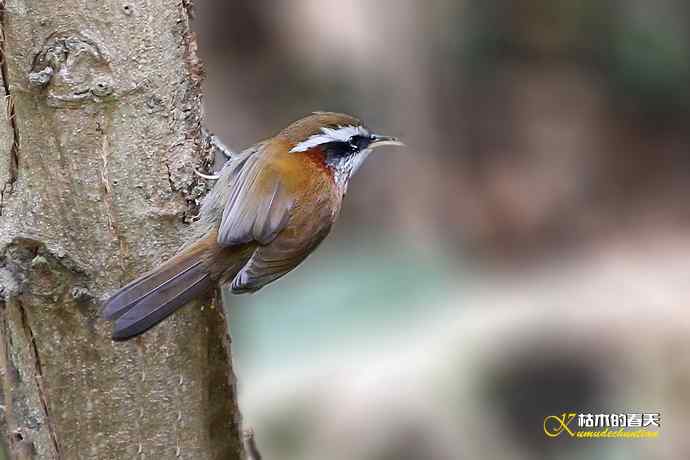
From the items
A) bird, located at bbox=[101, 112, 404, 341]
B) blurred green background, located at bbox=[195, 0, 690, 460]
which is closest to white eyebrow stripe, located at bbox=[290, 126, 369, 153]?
bird, located at bbox=[101, 112, 404, 341]

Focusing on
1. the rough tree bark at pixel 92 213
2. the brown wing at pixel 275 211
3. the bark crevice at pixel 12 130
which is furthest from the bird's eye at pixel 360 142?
the bark crevice at pixel 12 130

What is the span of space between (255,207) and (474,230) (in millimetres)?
5309

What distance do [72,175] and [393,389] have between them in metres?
3.91

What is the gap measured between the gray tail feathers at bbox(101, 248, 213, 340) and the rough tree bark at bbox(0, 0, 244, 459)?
48 millimetres

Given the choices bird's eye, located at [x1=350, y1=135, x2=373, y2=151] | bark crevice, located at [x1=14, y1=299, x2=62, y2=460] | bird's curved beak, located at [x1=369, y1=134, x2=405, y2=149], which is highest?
bird's eye, located at [x1=350, y1=135, x2=373, y2=151]

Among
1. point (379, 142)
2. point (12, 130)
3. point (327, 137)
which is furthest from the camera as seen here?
point (379, 142)

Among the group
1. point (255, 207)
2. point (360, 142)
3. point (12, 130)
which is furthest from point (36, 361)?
point (360, 142)

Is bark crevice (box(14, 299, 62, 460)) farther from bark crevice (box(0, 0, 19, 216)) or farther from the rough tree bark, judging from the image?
bark crevice (box(0, 0, 19, 216))

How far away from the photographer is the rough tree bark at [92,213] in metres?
2.33

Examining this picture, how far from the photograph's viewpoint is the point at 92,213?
2.39 meters

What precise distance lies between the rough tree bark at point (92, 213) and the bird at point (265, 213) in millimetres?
130

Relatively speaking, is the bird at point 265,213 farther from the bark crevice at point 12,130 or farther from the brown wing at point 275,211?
the bark crevice at point 12,130

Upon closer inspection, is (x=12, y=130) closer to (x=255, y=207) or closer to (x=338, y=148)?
(x=255, y=207)

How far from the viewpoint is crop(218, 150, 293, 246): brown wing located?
313 centimetres
